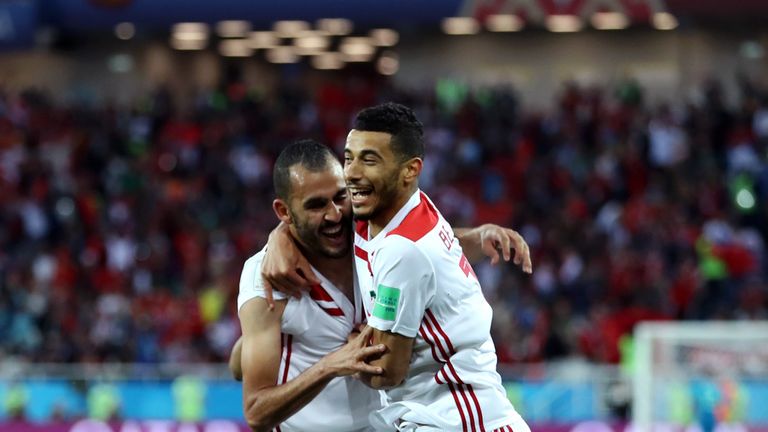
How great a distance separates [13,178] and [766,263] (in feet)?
40.7

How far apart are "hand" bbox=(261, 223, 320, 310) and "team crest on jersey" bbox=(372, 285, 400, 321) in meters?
0.63

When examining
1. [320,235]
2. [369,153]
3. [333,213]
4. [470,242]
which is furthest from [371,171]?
[470,242]

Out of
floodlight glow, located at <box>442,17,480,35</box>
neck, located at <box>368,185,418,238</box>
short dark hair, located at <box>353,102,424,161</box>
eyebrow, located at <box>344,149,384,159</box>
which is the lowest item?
neck, located at <box>368,185,418,238</box>

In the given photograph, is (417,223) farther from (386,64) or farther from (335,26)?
(386,64)

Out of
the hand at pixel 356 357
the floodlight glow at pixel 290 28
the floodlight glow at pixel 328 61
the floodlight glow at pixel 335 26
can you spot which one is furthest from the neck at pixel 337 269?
the floodlight glow at pixel 328 61

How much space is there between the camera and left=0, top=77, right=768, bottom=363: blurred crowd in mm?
17922

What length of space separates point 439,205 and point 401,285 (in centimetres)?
1529

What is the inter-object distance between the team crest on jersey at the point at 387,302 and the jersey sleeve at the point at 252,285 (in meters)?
0.73

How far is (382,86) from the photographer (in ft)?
85.1

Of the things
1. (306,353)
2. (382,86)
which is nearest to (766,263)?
(382,86)

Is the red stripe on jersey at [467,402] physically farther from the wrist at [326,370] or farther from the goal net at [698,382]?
the goal net at [698,382]

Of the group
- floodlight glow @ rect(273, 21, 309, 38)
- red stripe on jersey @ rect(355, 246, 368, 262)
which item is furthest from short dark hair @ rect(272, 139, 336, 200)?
floodlight glow @ rect(273, 21, 309, 38)

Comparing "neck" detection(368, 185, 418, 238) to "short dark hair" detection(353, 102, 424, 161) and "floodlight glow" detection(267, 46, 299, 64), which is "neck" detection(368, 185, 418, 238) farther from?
"floodlight glow" detection(267, 46, 299, 64)

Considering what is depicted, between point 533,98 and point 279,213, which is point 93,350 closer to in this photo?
point 533,98
